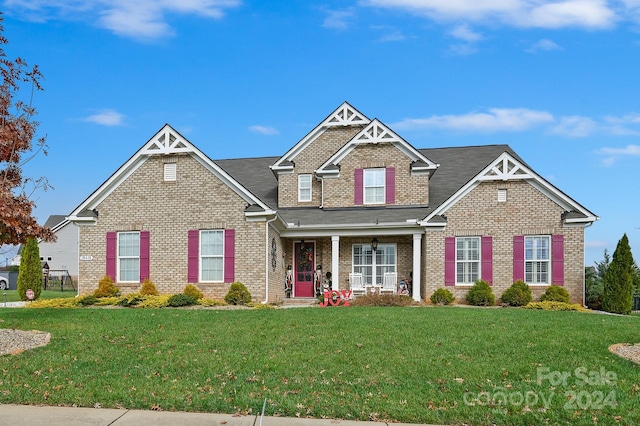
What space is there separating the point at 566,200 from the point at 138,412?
17379 millimetres

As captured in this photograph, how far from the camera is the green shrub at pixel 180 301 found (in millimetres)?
18406

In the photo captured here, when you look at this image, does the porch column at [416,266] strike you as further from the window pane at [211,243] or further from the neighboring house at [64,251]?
the neighboring house at [64,251]

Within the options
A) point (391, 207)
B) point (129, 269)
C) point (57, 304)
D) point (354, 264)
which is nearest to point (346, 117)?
point (391, 207)

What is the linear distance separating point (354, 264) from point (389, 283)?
5.73ft

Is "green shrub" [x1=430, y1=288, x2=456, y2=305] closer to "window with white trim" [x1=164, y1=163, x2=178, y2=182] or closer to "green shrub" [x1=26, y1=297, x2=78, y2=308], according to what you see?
"window with white trim" [x1=164, y1=163, x2=178, y2=182]

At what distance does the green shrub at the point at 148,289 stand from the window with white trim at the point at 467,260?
1046cm

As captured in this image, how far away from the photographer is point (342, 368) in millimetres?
8891

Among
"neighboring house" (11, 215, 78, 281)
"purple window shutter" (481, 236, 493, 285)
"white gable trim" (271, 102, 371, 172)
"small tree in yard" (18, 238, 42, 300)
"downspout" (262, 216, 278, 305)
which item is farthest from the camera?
"neighboring house" (11, 215, 78, 281)

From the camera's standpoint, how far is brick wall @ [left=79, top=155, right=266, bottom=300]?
794 inches

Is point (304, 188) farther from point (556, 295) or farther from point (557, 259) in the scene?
point (556, 295)

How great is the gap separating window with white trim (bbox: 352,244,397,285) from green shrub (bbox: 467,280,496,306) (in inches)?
136

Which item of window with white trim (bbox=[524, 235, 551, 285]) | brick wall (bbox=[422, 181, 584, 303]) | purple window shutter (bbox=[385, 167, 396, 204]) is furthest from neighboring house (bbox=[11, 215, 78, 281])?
window with white trim (bbox=[524, 235, 551, 285])

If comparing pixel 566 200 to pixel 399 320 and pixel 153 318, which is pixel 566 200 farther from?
pixel 153 318

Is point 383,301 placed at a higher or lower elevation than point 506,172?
lower
